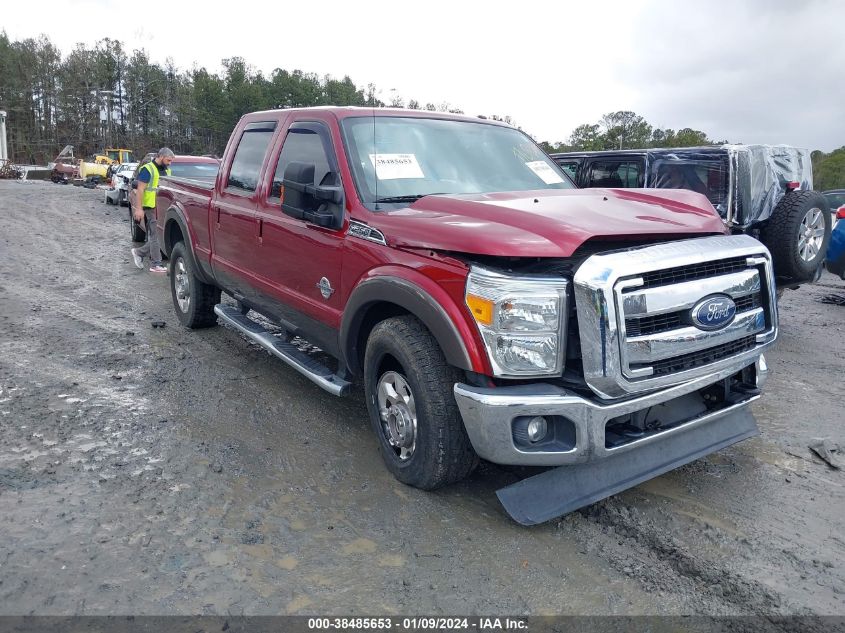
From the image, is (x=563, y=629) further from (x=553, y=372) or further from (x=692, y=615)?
(x=553, y=372)

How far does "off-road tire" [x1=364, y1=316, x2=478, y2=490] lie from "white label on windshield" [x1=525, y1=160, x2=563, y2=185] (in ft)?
5.65

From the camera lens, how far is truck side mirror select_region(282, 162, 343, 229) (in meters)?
3.76

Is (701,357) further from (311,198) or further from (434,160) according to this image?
(311,198)

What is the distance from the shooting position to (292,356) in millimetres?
4531

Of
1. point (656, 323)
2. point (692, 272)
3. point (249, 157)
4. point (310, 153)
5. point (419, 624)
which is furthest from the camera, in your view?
point (249, 157)

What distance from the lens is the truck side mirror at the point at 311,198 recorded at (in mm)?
3762

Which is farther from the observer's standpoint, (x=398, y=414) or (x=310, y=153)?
(x=310, y=153)

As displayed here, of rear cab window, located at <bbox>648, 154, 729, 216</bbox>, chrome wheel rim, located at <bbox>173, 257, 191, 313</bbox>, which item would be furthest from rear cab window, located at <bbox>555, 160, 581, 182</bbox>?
chrome wheel rim, located at <bbox>173, 257, 191, 313</bbox>

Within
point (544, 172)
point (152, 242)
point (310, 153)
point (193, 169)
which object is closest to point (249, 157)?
point (310, 153)

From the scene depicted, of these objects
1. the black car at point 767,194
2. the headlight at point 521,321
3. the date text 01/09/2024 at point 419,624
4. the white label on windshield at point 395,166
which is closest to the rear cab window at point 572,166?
the black car at point 767,194

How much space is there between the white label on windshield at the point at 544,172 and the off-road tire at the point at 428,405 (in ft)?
5.65

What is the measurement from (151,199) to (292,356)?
22.6ft

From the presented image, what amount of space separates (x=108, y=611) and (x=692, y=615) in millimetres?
2314

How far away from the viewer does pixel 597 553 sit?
3004mm
